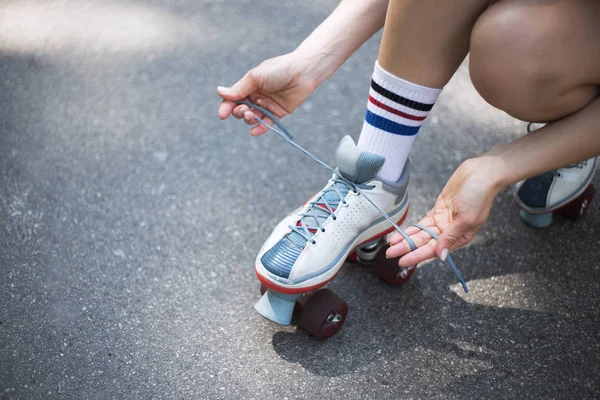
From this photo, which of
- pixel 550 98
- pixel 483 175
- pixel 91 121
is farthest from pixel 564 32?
pixel 91 121

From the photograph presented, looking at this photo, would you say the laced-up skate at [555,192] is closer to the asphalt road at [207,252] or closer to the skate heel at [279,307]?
the asphalt road at [207,252]

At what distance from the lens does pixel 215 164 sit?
4.29 ft

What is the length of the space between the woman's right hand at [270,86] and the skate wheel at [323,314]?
12.6 inches

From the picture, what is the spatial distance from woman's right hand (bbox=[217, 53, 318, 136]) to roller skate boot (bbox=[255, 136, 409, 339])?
15 cm

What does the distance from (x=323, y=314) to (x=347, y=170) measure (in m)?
0.23

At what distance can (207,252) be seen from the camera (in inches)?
44.7

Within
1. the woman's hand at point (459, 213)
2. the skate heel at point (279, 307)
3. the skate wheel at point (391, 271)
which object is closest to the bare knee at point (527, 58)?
the woman's hand at point (459, 213)

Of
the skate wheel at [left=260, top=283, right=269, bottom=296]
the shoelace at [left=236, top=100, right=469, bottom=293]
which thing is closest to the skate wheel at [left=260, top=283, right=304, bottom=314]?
the skate wheel at [left=260, top=283, right=269, bottom=296]

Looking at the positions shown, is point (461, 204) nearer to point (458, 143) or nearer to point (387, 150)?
point (387, 150)

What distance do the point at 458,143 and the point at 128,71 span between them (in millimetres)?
815

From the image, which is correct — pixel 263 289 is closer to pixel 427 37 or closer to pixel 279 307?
pixel 279 307

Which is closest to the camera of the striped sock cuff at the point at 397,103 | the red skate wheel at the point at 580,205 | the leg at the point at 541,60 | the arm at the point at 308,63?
the leg at the point at 541,60

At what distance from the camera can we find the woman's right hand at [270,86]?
40.9 inches

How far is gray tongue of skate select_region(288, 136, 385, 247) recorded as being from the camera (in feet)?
3.17
